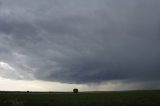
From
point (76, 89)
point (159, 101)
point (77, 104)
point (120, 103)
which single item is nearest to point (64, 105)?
point (77, 104)

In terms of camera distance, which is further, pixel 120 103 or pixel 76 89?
pixel 76 89

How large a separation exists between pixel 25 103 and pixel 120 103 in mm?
21208

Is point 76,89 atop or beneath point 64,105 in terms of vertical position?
atop

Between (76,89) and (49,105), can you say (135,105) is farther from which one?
(76,89)

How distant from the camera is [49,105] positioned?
220ft

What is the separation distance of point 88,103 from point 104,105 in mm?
3775

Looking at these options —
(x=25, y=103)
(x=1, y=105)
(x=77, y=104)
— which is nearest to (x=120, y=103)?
(x=77, y=104)

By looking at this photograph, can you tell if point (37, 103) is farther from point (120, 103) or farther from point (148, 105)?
point (148, 105)

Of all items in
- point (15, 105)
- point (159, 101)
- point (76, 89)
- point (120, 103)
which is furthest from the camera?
point (76, 89)

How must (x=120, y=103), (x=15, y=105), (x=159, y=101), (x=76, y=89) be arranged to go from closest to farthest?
(x=15, y=105), (x=120, y=103), (x=159, y=101), (x=76, y=89)

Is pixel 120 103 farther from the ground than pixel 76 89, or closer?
closer

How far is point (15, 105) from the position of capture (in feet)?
215

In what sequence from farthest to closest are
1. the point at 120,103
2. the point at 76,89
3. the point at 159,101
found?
1. the point at 76,89
2. the point at 159,101
3. the point at 120,103

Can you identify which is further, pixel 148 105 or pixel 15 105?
pixel 148 105
